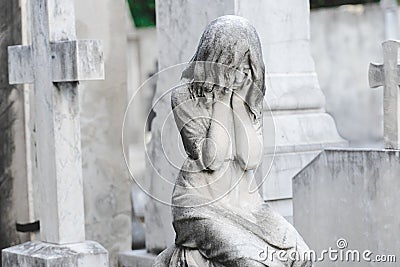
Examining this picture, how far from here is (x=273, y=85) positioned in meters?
7.74

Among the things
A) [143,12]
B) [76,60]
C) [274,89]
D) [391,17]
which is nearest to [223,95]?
A: [76,60]

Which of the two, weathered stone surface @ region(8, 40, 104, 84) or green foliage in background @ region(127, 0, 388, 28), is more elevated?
green foliage in background @ region(127, 0, 388, 28)

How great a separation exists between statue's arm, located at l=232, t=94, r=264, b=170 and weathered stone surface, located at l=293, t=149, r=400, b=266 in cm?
108

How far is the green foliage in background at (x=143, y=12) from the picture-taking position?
20281 millimetres

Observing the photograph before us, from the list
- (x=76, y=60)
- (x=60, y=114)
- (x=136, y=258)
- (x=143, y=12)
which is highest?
(x=143, y=12)

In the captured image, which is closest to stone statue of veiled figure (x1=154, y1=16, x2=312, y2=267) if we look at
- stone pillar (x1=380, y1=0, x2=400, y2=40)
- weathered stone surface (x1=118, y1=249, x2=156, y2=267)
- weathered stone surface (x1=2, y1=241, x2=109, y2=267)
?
weathered stone surface (x1=2, y1=241, x2=109, y2=267)

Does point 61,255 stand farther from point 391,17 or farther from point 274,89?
point 391,17

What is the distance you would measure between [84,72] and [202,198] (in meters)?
1.31

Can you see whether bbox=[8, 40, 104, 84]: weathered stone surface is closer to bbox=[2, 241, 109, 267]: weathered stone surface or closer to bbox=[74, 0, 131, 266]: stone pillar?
bbox=[2, 241, 109, 267]: weathered stone surface

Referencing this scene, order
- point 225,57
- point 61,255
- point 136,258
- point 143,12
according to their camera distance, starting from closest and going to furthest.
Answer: point 225,57 < point 61,255 < point 136,258 < point 143,12

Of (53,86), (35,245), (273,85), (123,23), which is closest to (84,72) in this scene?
(53,86)

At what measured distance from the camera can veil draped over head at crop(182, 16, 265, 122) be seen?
5805 mm

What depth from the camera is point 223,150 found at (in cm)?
584

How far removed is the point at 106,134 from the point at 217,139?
298cm
